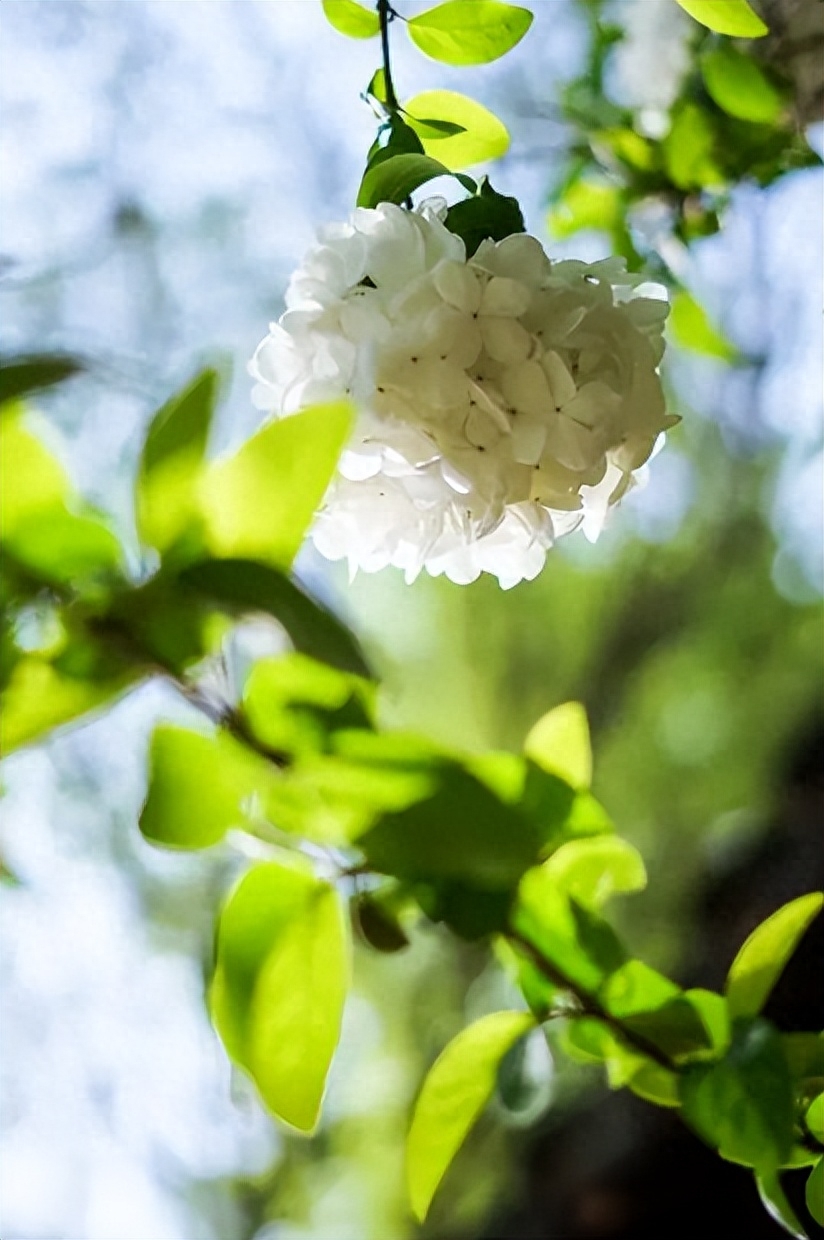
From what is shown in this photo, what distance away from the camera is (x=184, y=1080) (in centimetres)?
74

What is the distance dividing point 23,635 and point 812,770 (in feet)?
2.63

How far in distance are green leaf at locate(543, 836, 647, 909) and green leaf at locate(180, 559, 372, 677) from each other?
17cm

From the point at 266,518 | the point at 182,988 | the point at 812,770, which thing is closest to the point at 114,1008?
the point at 182,988

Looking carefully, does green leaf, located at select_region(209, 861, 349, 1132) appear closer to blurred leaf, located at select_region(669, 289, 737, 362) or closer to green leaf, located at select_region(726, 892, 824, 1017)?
green leaf, located at select_region(726, 892, 824, 1017)

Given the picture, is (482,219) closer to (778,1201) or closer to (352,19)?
(352,19)

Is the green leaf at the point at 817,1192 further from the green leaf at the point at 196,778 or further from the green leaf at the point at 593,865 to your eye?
the green leaf at the point at 196,778

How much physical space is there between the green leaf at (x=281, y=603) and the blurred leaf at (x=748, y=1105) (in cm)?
19

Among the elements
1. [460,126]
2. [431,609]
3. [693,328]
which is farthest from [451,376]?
[431,609]

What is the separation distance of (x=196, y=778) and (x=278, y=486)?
5 cm

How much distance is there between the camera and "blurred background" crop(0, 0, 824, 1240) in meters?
0.69

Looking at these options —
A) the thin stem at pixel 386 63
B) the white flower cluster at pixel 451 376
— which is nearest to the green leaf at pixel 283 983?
the white flower cluster at pixel 451 376

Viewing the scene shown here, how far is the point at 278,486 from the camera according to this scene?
18cm

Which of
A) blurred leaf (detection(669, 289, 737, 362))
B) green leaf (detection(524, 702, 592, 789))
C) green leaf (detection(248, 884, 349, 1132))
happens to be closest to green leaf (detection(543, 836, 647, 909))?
green leaf (detection(524, 702, 592, 789))

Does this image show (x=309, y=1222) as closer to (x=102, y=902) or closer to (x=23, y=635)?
(x=102, y=902)
